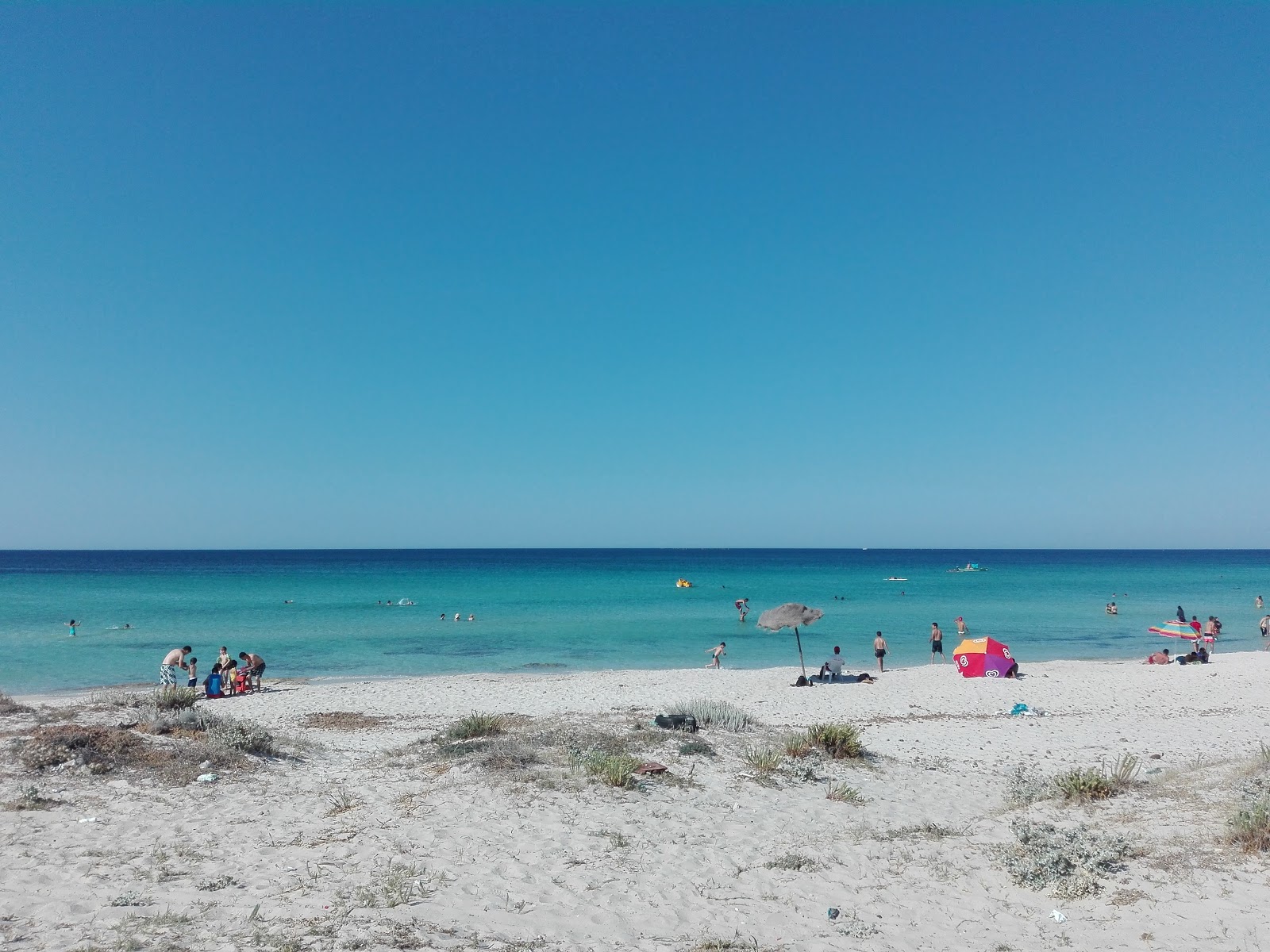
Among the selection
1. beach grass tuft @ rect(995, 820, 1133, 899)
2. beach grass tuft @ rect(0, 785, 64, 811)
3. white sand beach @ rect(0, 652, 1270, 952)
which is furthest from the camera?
beach grass tuft @ rect(0, 785, 64, 811)

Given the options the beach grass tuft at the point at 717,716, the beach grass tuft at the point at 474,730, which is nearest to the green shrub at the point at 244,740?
the beach grass tuft at the point at 474,730

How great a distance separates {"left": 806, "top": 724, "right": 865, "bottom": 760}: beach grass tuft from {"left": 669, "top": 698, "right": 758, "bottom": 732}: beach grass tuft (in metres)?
1.77

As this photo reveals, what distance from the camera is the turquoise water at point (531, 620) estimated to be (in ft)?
97.6

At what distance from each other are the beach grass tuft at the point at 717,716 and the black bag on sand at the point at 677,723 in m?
0.43

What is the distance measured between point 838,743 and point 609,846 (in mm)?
4880

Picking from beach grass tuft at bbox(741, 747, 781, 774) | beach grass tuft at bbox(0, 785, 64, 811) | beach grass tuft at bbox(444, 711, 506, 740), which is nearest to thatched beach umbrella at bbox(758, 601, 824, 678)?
beach grass tuft at bbox(741, 747, 781, 774)

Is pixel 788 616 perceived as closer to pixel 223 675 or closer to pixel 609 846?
pixel 609 846

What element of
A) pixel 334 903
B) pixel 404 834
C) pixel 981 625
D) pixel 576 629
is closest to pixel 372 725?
pixel 404 834

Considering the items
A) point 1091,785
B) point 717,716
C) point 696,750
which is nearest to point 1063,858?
point 1091,785

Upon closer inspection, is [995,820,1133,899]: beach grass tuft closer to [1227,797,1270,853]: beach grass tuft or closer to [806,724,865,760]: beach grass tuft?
[1227,797,1270,853]: beach grass tuft

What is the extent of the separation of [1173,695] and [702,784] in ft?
53.4

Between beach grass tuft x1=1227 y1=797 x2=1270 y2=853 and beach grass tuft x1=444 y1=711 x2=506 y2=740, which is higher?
beach grass tuft x1=1227 y1=797 x2=1270 y2=853

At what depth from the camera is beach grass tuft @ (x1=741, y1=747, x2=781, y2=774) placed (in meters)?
9.98

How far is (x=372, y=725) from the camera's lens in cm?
1459
